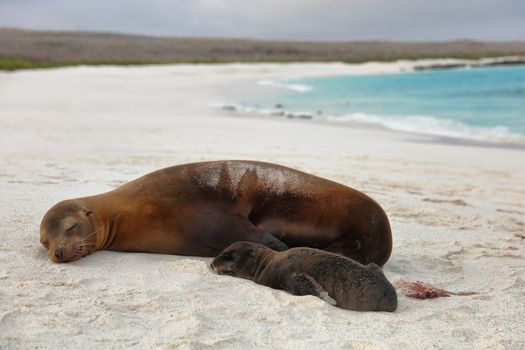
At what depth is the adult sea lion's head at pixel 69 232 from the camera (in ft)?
14.3

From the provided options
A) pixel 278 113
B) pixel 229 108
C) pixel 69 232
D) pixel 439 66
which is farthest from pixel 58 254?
pixel 439 66

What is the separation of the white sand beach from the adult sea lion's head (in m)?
0.08

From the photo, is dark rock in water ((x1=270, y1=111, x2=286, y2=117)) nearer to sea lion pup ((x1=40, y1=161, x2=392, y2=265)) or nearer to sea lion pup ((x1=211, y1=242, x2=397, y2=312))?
sea lion pup ((x1=40, y1=161, x2=392, y2=265))

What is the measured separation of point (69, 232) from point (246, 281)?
1.20 m

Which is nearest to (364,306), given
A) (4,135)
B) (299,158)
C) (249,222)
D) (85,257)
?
(249,222)

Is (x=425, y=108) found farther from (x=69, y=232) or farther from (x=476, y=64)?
(x=476, y=64)

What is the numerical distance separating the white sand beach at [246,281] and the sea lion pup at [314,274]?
0.09 metres

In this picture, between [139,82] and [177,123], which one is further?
[139,82]

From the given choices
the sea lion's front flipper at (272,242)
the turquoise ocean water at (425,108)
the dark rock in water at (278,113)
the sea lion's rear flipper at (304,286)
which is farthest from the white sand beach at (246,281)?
the dark rock in water at (278,113)

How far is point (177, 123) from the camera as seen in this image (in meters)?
14.6

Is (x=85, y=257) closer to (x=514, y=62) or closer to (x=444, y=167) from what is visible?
(x=444, y=167)

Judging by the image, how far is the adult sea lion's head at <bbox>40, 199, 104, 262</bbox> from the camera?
4344 millimetres

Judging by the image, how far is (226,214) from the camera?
4781 millimetres

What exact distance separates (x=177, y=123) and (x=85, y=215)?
1013cm
